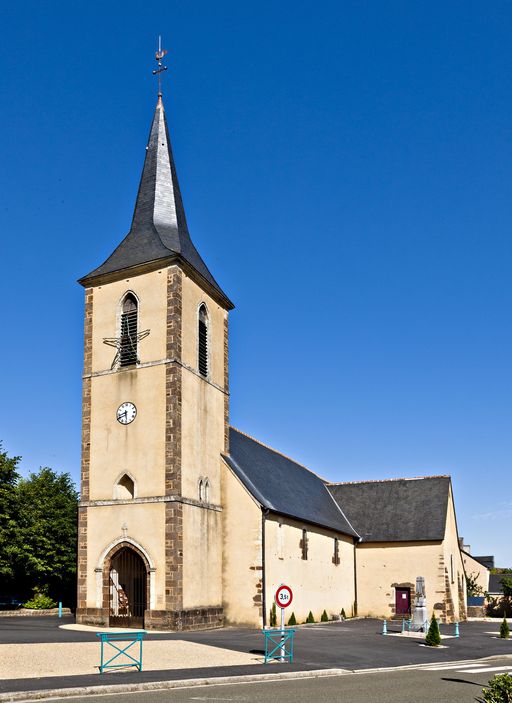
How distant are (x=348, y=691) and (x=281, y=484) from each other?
21724mm

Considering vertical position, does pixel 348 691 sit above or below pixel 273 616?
above

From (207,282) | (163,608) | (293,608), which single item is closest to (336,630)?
(293,608)

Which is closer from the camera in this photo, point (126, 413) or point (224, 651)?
point (224, 651)

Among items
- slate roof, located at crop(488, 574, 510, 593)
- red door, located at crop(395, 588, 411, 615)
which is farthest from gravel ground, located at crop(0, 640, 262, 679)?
slate roof, located at crop(488, 574, 510, 593)

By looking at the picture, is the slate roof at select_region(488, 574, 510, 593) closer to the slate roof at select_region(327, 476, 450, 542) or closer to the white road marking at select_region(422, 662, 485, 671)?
the slate roof at select_region(327, 476, 450, 542)

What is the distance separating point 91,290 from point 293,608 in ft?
49.7

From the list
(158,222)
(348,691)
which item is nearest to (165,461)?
(158,222)

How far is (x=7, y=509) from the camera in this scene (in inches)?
1437

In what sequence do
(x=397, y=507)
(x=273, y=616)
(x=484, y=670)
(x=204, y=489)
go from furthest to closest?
(x=397, y=507) < (x=204, y=489) < (x=273, y=616) < (x=484, y=670)

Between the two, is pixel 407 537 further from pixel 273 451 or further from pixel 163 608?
pixel 163 608

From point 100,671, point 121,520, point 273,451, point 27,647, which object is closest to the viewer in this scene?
point 100,671

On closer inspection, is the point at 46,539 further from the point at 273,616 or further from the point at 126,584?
the point at 273,616

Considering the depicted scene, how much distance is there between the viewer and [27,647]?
1877 centimetres

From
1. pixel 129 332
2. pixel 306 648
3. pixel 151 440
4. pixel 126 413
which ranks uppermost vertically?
pixel 129 332
